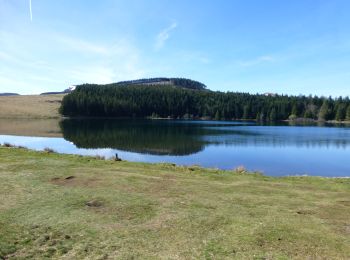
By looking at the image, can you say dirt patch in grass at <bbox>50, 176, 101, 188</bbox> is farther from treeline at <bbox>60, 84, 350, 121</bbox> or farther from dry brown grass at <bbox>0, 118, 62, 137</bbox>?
treeline at <bbox>60, 84, 350, 121</bbox>

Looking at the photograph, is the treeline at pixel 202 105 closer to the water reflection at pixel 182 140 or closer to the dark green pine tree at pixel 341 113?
the dark green pine tree at pixel 341 113

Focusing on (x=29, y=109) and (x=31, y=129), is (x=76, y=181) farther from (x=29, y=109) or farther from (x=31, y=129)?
(x=29, y=109)

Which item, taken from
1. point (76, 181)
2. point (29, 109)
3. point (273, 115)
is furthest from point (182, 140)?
point (273, 115)

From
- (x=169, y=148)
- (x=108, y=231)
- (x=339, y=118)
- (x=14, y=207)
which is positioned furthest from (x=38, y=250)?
(x=339, y=118)

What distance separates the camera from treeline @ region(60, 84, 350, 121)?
163 meters

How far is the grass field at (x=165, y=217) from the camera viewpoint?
378 inches

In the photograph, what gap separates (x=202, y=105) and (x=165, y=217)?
179 m

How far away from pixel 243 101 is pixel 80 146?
155 meters

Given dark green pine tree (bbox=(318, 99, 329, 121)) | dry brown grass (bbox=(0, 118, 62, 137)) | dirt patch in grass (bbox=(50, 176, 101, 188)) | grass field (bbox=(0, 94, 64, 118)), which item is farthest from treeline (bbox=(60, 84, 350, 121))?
dirt patch in grass (bbox=(50, 176, 101, 188))

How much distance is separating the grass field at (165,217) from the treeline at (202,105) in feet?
460

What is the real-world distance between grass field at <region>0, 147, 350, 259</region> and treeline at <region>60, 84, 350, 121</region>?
140 metres

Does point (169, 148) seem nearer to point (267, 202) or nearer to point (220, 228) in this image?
point (267, 202)

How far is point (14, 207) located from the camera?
1291cm

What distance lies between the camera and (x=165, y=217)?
40.0 feet
